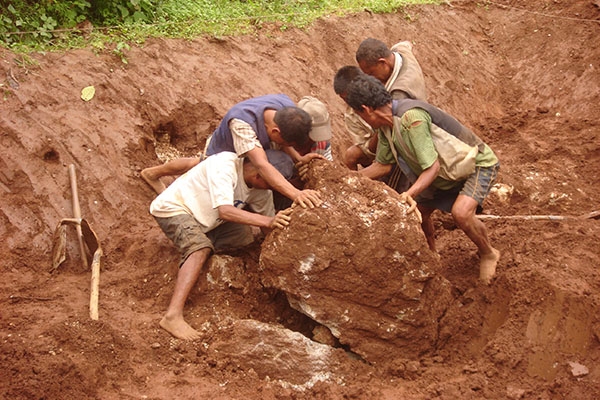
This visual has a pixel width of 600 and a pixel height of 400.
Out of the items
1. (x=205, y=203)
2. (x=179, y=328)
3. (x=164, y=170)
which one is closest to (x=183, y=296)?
(x=179, y=328)

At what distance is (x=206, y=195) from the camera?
15.5 ft

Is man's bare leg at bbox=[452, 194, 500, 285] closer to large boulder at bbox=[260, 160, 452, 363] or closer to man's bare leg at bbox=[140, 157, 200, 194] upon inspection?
large boulder at bbox=[260, 160, 452, 363]

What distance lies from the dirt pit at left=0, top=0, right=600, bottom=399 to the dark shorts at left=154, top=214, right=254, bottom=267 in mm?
156

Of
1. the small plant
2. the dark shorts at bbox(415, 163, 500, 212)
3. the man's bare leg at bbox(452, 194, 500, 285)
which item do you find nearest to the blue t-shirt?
the dark shorts at bbox(415, 163, 500, 212)

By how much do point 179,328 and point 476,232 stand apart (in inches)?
83.2

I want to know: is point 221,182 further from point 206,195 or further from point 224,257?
point 224,257

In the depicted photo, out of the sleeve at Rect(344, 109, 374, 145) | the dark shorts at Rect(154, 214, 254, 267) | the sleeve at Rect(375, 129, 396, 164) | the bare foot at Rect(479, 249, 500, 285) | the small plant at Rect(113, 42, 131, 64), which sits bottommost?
the dark shorts at Rect(154, 214, 254, 267)

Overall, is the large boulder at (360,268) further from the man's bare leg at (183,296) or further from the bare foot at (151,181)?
the bare foot at (151,181)

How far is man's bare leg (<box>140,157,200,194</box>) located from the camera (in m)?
5.64

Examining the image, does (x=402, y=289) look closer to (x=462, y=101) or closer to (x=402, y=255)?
(x=402, y=255)

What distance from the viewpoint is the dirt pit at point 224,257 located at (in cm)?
402

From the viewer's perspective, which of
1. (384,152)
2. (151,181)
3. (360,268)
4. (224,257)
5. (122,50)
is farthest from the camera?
(122,50)

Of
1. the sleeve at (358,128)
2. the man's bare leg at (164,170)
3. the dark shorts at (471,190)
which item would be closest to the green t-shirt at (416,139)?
the dark shorts at (471,190)

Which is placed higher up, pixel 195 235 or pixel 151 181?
pixel 195 235
